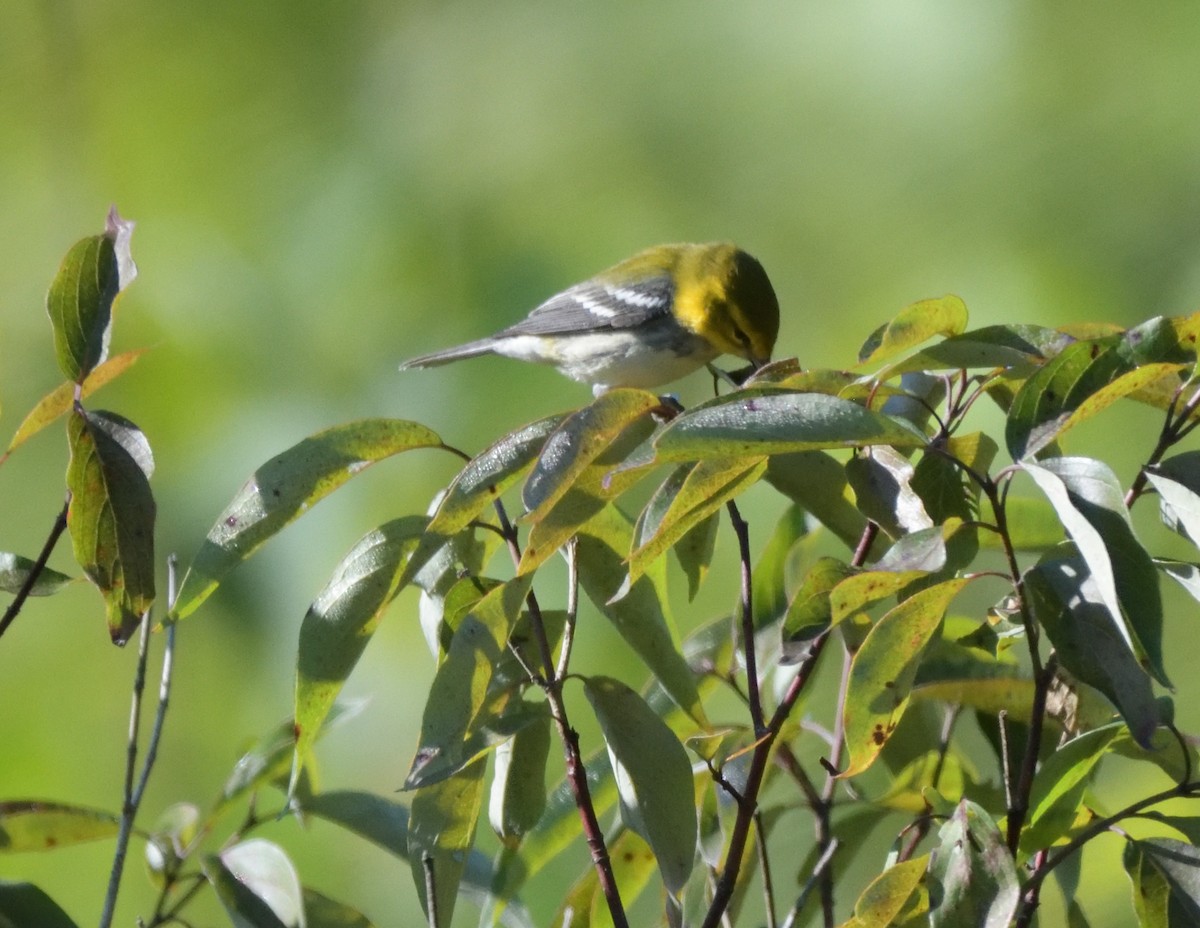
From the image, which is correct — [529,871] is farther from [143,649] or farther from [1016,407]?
[1016,407]

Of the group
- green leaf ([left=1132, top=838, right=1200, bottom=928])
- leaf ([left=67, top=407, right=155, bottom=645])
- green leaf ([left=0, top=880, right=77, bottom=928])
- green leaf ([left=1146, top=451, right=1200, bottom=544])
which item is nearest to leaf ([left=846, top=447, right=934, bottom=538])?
green leaf ([left=1146, top=451, right=1200, bottom=544])

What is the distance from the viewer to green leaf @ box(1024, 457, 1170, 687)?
469 millimetres

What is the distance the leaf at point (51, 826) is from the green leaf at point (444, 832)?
258mm

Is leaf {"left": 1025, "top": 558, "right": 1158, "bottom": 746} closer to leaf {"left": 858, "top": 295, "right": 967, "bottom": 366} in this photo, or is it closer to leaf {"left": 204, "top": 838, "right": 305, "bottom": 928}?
leaf {"left": 858, "top": 295, "right": 967, "bottom": 366}

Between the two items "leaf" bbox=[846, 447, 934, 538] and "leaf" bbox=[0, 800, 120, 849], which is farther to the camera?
"leaf" bbox=[0, 800, 120, 849]

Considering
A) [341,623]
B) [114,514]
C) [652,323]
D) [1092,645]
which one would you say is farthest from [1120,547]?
[652,323]

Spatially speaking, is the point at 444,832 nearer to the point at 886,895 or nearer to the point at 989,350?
the point at 886,895

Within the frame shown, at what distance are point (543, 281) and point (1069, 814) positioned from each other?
72.3 inches

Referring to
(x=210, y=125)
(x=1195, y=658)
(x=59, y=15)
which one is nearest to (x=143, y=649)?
(x=1195, y=658)

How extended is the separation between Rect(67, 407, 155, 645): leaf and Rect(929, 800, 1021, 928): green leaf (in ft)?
1.46

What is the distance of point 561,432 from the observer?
0.56 m

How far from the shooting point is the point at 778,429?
48cm

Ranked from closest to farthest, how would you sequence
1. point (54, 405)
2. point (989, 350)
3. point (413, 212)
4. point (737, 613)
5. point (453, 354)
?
point (989, 350) < point (54, 405) < point (737, 613) < point (453, 354) < point (413, 212)

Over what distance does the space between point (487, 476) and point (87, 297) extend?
0.26 meters
